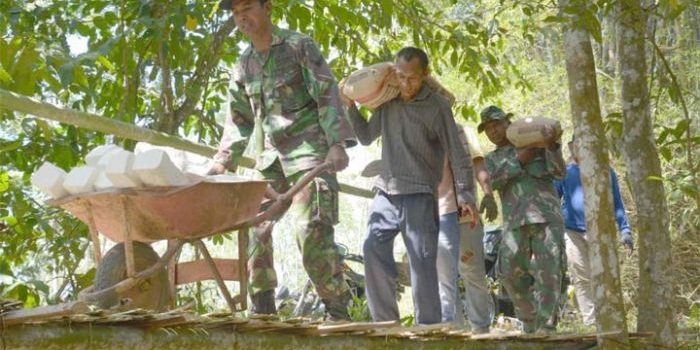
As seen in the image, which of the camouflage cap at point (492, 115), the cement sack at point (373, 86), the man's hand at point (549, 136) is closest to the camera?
the cement sack at point (373, 86)

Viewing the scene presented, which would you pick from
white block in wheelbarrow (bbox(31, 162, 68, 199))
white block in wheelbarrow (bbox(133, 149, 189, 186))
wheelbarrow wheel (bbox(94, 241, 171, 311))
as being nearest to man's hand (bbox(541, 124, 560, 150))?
wheelbarrow wheel (bbox(94, 241, 171, 311))

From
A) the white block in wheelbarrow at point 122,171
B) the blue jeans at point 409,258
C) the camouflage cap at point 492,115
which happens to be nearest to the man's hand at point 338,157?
the blue jeans at point 409,258

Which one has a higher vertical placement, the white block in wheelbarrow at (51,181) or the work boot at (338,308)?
the white block in wheelbarrow at (51,181)

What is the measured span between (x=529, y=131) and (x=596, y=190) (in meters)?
1.18

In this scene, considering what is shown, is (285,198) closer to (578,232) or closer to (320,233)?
(320,233)

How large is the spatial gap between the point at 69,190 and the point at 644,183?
107 inches

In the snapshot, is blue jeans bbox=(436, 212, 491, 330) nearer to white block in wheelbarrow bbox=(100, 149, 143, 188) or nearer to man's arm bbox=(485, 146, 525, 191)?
man's arm bbox=(485, 146, 525, 191)

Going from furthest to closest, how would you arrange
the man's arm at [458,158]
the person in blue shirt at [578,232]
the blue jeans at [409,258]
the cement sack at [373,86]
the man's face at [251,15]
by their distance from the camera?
the person in blue shirt at [578,232] < the cement sack at [373,86] < the man's arm at [458,158] < the blue jeans at [409,258] < the man's face at [251,15]

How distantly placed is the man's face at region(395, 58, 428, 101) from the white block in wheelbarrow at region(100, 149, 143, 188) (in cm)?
171

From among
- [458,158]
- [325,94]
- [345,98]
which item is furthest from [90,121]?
[458,158]

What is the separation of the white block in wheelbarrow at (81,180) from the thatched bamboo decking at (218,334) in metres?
0.70

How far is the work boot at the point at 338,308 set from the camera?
491cm

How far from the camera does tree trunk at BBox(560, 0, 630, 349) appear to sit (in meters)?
4.93

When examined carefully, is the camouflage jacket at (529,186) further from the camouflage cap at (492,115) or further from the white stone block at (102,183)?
the white stone block at (102,183)
